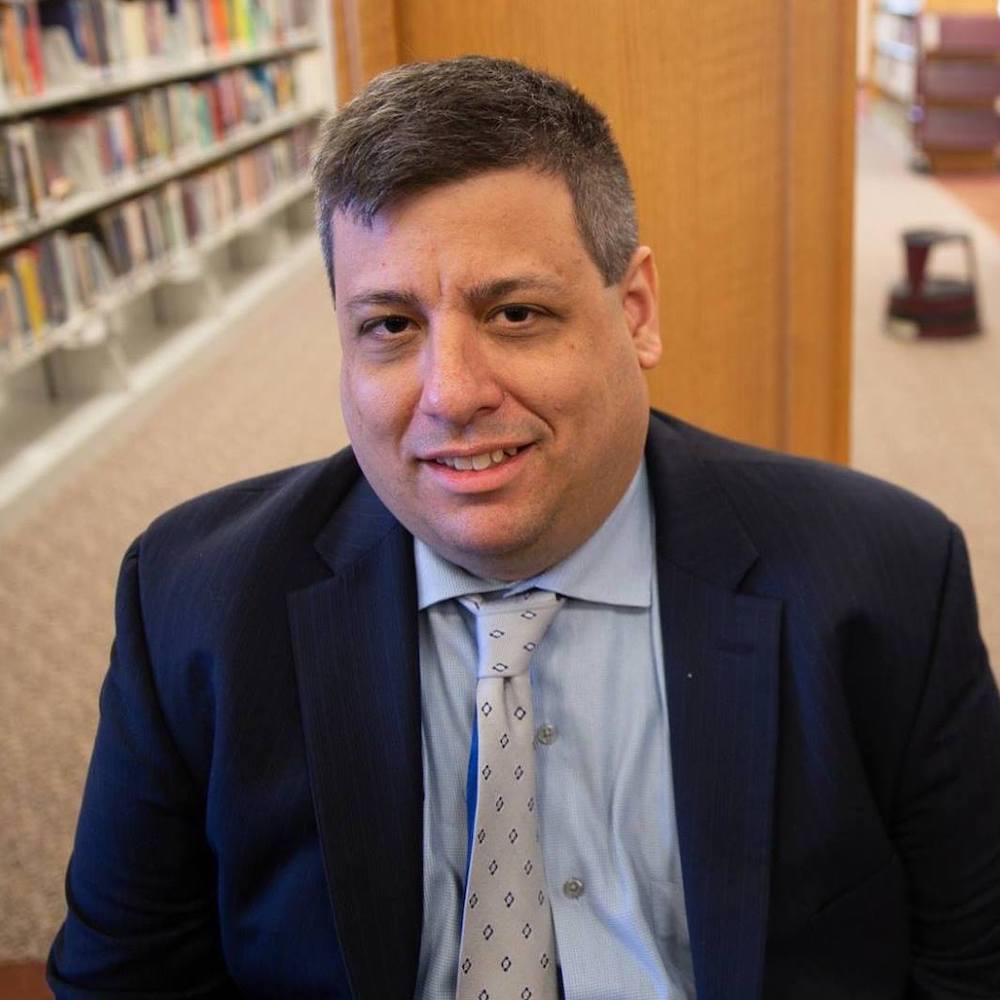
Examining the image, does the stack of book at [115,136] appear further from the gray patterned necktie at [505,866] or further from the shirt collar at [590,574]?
the gray patterned necktie at [505,866]

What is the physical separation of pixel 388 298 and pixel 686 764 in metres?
0.44

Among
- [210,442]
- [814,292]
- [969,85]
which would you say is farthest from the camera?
[969,85]

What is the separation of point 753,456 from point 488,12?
2.39 ft

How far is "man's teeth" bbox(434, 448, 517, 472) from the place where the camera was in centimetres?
99

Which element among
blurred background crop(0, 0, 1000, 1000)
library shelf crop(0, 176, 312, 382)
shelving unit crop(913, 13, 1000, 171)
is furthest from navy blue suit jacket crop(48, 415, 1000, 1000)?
shelving unit crop(913, 13, 1000, 171)

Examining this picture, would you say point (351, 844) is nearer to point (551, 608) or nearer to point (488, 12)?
point (551, 608)

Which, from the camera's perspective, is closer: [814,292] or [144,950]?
[144,950]

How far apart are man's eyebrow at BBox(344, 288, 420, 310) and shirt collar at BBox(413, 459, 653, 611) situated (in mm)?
234

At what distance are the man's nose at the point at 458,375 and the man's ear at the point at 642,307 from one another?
6.2 inches

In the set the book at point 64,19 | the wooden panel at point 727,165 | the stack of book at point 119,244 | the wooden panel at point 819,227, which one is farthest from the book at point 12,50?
the wooden panel at point 819,227

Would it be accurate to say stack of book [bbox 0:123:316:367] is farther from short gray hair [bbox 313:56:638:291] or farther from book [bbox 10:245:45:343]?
short gray hair [bbox 313:56:638:291]

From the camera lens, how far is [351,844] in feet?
3.41

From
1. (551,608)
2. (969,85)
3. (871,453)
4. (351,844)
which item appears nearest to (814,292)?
(551,608)

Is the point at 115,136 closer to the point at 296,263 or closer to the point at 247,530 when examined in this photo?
the point at 296,263
